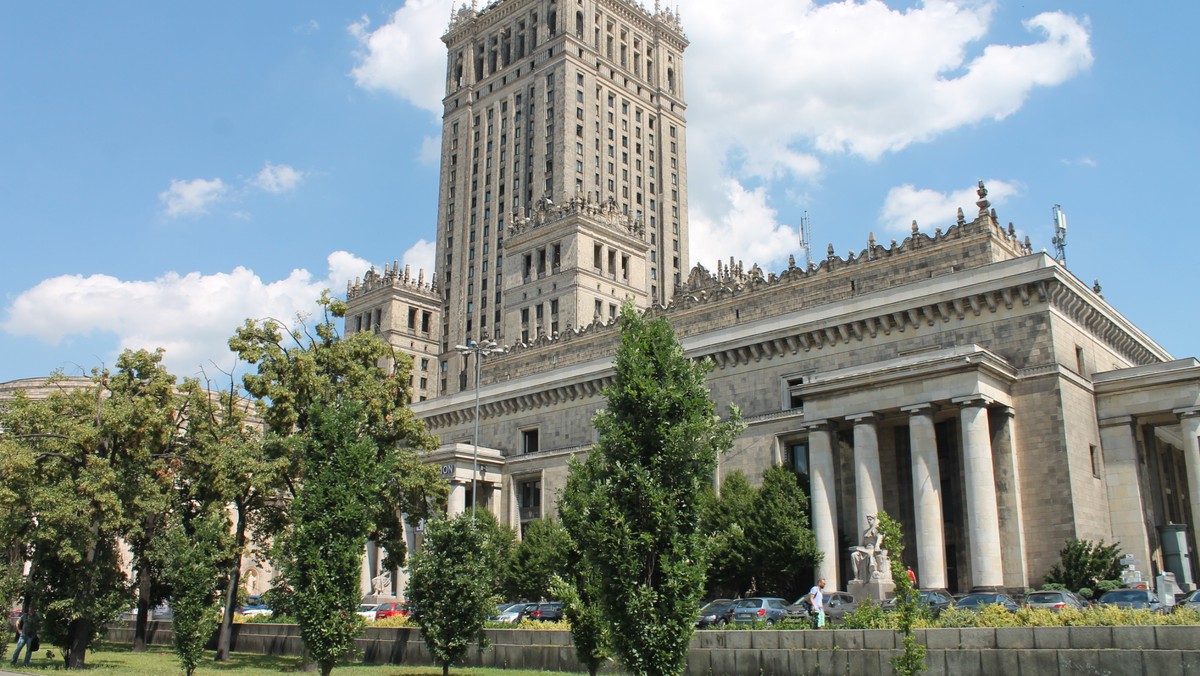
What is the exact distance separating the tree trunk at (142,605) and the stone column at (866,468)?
90.0 ft

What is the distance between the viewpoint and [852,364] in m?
46.4

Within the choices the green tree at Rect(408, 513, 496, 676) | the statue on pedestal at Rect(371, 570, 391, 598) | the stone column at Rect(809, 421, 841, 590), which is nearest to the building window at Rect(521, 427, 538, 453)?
the statue on pedestal at Rect(371, 570, 391, 598)

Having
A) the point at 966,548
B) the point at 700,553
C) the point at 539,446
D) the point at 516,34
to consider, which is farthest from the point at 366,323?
the point at 700,553

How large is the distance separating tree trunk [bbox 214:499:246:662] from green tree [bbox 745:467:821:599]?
20.3 m

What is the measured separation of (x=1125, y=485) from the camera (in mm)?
41469

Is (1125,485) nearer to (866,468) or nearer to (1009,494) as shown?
(1009,494)

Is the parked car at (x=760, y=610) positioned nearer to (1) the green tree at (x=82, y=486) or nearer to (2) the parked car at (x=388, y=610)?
(2) the parked car at (x=388, y=610)

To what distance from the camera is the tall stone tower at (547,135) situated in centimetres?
10100

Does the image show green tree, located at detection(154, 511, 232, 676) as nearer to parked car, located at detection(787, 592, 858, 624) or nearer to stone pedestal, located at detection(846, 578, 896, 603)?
parked car, located at detection(787, 592, 858, 624)

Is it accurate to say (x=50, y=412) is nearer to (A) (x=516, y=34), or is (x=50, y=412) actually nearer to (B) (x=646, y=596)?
(B) (x=646, y=596)

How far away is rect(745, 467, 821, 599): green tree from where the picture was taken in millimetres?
42000

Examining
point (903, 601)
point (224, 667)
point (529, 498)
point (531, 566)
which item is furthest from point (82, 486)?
point (529, 498)

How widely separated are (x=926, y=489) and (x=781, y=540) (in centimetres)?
658

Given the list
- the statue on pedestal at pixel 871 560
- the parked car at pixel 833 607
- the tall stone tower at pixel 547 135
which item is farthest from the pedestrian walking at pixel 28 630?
the tall stone tower at pixel 547 135
